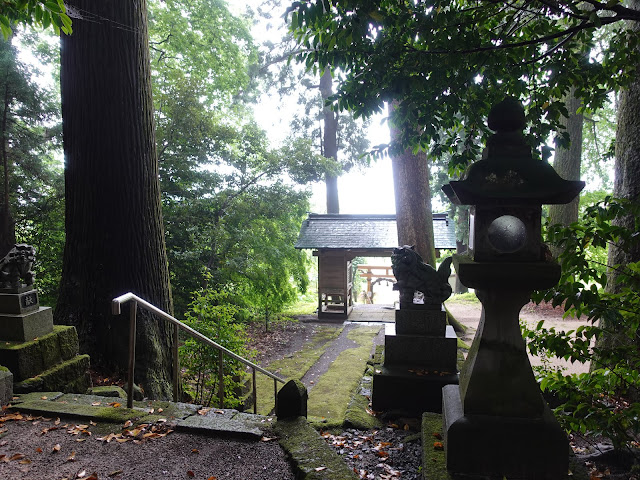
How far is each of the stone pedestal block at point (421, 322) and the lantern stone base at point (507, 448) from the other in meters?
2.43

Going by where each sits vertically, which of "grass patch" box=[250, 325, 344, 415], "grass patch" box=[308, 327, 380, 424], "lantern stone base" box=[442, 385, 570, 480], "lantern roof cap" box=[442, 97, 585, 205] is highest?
"lantern roof cap" box=[442, 97, 585, 205]

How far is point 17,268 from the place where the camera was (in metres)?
3.94

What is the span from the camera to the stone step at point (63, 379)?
12.1 feet

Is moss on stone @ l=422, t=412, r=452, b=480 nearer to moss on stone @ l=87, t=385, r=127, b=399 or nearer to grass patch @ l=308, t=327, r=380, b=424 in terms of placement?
grass patch @ l=308, t=327, r=380, b=424

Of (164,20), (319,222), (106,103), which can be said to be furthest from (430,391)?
(164,20)

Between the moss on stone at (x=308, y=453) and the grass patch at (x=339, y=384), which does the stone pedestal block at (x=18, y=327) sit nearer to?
the moss on stone at (x=308, y=453)

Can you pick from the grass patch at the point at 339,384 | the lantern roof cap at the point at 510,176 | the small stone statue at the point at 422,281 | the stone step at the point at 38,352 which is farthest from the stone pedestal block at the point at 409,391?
the stone step at the point at 38,352

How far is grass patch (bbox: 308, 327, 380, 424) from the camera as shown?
612 cm

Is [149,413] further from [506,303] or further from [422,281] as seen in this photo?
[422,281]

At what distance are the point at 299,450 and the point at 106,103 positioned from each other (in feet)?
15.7

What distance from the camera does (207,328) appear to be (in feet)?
17.3

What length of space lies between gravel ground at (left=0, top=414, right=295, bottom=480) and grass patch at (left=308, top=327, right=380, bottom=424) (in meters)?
1.45

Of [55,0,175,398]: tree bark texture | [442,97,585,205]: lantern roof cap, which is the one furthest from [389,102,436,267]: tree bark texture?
[442,97,585,205]: lantern roof cap

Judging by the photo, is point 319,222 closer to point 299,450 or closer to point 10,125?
point 10,125
